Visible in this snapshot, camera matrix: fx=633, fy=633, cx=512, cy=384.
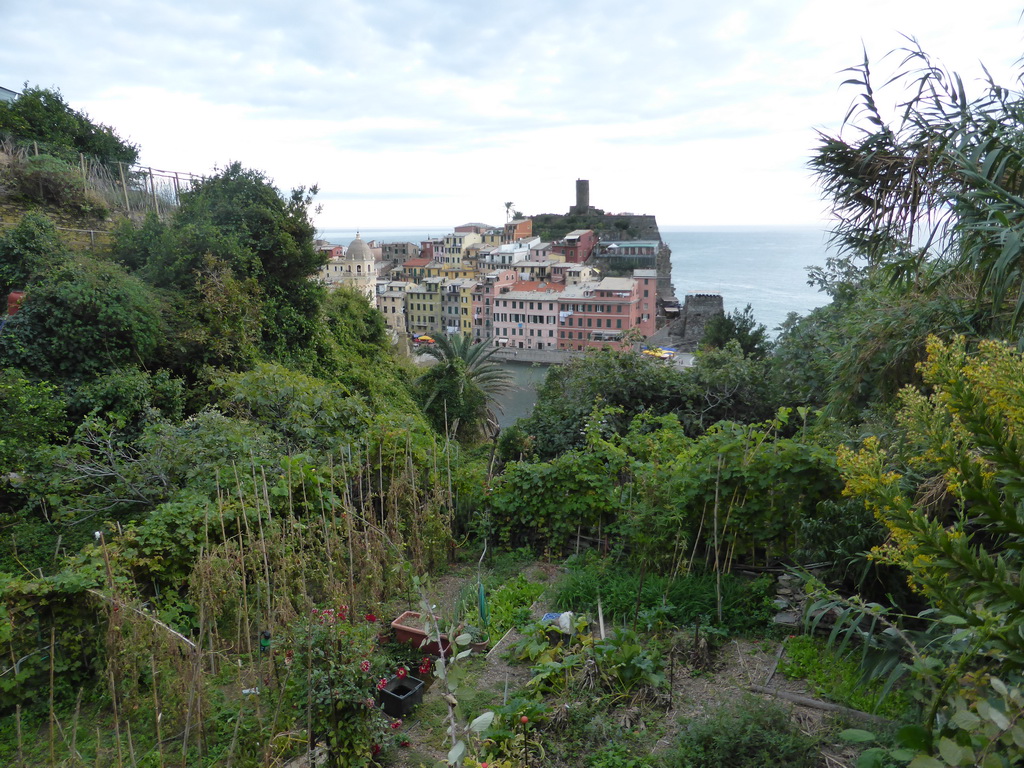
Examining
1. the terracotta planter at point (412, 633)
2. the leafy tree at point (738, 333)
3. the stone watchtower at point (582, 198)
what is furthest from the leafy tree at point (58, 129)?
the stone watchtower at point (582, 198)

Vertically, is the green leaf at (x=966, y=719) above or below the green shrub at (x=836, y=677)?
above

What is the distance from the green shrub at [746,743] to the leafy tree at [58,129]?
15.6 metres

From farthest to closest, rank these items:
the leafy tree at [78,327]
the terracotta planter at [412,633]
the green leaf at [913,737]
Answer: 1. the leafy tree at [78,327]
2. the terracotta planter at [412,633]
3. the green leaf at [913,737]

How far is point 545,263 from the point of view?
49.5 m

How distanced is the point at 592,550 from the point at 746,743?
7.79ft

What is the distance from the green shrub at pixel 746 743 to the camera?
2359 mm

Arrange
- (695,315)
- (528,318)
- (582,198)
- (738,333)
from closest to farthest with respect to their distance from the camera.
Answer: (738,333) → (695,315) → (528,318) → (582,198)

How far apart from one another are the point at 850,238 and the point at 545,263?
46033 millimetres

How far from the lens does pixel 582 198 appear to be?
234ft

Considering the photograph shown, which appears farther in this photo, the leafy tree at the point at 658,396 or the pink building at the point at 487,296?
the pink building at the point at 487,296

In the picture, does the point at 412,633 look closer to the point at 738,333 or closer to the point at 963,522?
the point at 963,522

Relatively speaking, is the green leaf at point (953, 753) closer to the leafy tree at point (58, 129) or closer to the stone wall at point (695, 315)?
the leafy tree at point (58, 129)

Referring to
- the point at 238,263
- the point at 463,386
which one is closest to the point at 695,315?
the point at 463,386

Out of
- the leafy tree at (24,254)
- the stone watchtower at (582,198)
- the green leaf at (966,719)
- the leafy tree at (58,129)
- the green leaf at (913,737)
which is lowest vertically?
the green leaf at (913,737)
